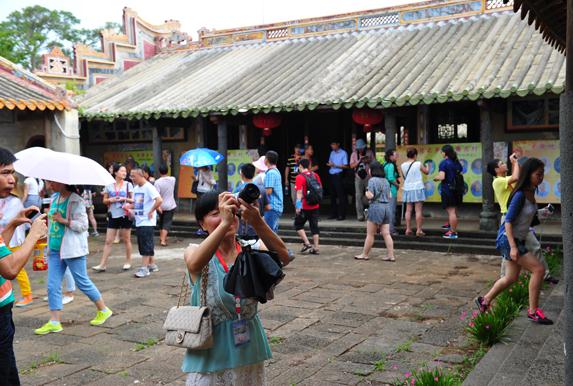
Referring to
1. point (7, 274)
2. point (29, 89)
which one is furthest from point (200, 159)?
point (7, 274)

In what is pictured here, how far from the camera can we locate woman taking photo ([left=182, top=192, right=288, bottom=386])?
9.08 feet

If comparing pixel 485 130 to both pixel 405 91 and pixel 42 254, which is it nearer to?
pixel 405 91

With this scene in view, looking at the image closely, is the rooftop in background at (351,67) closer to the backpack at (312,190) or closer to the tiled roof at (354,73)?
the tiled roof at (354,73)

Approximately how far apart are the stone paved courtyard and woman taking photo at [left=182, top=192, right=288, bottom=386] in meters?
1.66

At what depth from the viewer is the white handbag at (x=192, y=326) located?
2.74 m

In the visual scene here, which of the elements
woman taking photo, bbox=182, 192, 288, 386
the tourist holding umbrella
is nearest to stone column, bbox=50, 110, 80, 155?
the tourist holding umbrella

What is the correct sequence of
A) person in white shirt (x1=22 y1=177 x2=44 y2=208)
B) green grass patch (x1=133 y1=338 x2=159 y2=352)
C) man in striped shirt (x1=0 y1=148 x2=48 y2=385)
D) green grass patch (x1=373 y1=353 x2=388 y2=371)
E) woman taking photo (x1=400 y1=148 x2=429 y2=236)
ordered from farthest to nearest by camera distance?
woman taking photo (x1=400 y1=148 x2=429 y2=236), person in white shirt (x1=22 y1=177 x2=44 y2=208), green grass patch (x1=133 y1=338 x2=159 y2=352), green grass patch (x1=373 y1=353 x2=388 y2=371), man in striped shirt (x1=0 y1=148 x2=48 y2=385)

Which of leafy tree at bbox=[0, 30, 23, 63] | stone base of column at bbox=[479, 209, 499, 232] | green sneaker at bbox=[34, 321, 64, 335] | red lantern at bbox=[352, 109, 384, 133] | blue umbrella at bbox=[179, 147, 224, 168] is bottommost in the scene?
green sneaker at bbox=[34, 321, 64, 335]

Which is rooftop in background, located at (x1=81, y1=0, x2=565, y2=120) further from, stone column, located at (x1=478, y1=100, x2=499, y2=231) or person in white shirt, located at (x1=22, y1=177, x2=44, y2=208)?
person in white shirt, located at (x1=22, y1=177, x2=44, y2=208)

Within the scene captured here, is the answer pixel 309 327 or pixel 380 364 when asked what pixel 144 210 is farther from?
pixel 380 364

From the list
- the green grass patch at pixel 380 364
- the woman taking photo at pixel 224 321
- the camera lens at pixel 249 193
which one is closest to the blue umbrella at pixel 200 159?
the green grass patch at pixel 380 364

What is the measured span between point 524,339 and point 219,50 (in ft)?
47.3

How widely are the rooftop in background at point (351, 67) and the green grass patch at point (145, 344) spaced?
6.89 metres

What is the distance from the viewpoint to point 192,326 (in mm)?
2750
